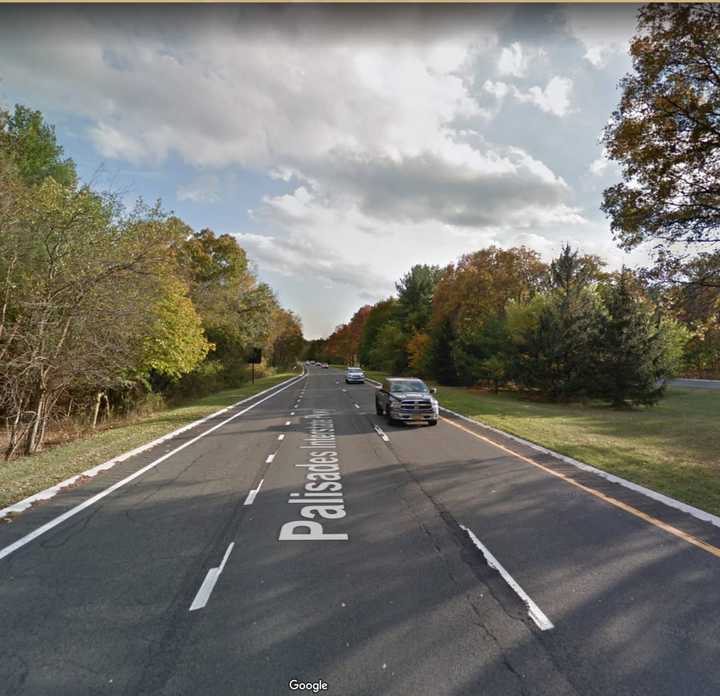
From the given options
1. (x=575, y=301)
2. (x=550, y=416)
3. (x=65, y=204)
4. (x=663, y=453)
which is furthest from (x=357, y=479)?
(x=575, y=301)

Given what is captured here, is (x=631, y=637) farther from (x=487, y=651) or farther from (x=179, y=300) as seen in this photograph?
(x=179, y=300)

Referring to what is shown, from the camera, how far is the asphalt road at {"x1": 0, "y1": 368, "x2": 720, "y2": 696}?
289 centimetres

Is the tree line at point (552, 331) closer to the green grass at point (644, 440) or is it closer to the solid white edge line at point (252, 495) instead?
the green grass at point (644, 440)

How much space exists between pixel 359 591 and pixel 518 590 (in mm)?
1539

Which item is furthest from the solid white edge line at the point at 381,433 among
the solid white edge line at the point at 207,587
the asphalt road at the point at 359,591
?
the solid white edge line at the point at 207,587

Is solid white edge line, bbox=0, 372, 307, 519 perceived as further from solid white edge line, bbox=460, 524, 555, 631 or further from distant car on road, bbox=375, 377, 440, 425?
distant car on road, bbox=375, 377, 440, 425

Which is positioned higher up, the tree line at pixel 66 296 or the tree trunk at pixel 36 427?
the tree line at pixel 66 296

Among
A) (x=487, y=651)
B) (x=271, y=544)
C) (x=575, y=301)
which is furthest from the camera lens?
(x=575, y=301)

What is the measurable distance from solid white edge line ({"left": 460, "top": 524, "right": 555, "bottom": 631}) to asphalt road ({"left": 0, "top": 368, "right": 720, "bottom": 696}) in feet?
0.15

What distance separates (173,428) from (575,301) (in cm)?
2303

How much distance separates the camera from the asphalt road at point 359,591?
2889 mm

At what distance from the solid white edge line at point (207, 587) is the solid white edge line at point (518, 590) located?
9.51 ft

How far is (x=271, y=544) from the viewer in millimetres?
4965

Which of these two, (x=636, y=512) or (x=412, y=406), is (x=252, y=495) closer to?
(x=636, y=512)
